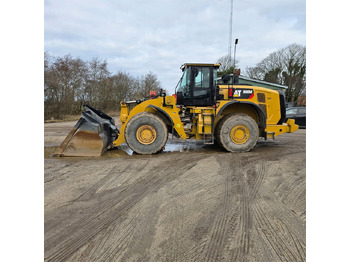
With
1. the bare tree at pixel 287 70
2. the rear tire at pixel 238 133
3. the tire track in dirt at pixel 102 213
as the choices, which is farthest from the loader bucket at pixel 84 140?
the bare tree at pixel 287 70

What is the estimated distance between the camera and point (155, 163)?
195 inches

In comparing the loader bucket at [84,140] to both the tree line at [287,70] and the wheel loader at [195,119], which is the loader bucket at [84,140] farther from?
the tree line at [287,70]

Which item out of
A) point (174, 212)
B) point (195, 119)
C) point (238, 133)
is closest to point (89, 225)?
point (174, 212)

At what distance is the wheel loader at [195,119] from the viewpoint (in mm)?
5762

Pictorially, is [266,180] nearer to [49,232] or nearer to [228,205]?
[228,205]

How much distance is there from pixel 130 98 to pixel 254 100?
2572 cm

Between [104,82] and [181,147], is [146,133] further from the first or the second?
[104,82]

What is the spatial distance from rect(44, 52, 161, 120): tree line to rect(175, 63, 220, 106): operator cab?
15041mm

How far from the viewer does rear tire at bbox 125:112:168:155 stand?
234 inches

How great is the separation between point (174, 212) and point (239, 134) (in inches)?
165

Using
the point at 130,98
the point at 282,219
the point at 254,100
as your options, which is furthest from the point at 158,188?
the point at 130,98

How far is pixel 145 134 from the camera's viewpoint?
6004mm

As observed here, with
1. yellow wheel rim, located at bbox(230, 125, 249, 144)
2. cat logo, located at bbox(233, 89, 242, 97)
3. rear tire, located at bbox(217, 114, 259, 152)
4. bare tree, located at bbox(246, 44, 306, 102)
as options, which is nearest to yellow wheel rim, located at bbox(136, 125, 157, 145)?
rear tire, located at bbox(217, 114, 259, 152)

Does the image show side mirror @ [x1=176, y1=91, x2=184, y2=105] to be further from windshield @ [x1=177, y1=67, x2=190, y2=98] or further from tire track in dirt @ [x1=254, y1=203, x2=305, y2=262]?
tire track in dirt @ [x1=254, y1=203, x2=305, y2=262]
